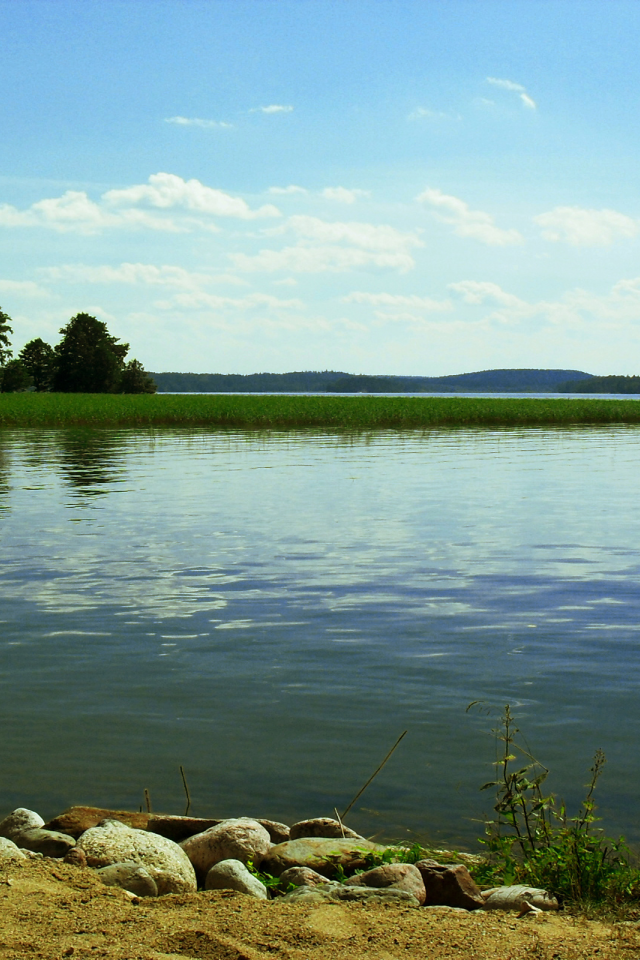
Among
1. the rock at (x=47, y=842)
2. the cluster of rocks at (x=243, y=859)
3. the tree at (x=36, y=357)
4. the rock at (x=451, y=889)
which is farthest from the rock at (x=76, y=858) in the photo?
the tree at (x=36, y=357)

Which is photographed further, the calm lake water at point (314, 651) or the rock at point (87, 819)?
the calm lake water at point (314, 651)

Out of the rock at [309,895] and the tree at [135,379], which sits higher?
the tree at [135,379]

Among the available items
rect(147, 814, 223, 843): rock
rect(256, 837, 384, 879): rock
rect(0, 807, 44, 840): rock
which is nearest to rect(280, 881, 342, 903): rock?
rect(256, 837, 384, 879): rock

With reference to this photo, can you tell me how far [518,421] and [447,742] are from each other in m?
56.6

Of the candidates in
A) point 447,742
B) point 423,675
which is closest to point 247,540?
point 423,675

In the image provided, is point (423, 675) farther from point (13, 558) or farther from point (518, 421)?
point (518, 421)

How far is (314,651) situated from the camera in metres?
9.15

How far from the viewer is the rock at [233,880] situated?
16.3 ft

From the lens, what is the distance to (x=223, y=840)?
5391 mm

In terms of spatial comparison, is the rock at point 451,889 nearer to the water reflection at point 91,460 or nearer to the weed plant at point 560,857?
the weed plant at point 560,857

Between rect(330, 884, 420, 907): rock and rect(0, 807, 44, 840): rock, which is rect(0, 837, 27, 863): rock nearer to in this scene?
rect(0, 807, 44, 840): rock

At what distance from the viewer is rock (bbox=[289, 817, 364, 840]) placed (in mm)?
5621

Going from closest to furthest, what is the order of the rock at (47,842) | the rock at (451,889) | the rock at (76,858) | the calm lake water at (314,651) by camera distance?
the rock at (451,889) < the rock at (76,858) < the rock at (47,842) < the calm lake water at (314,651)

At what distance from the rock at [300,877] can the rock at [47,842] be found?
1.21 m
